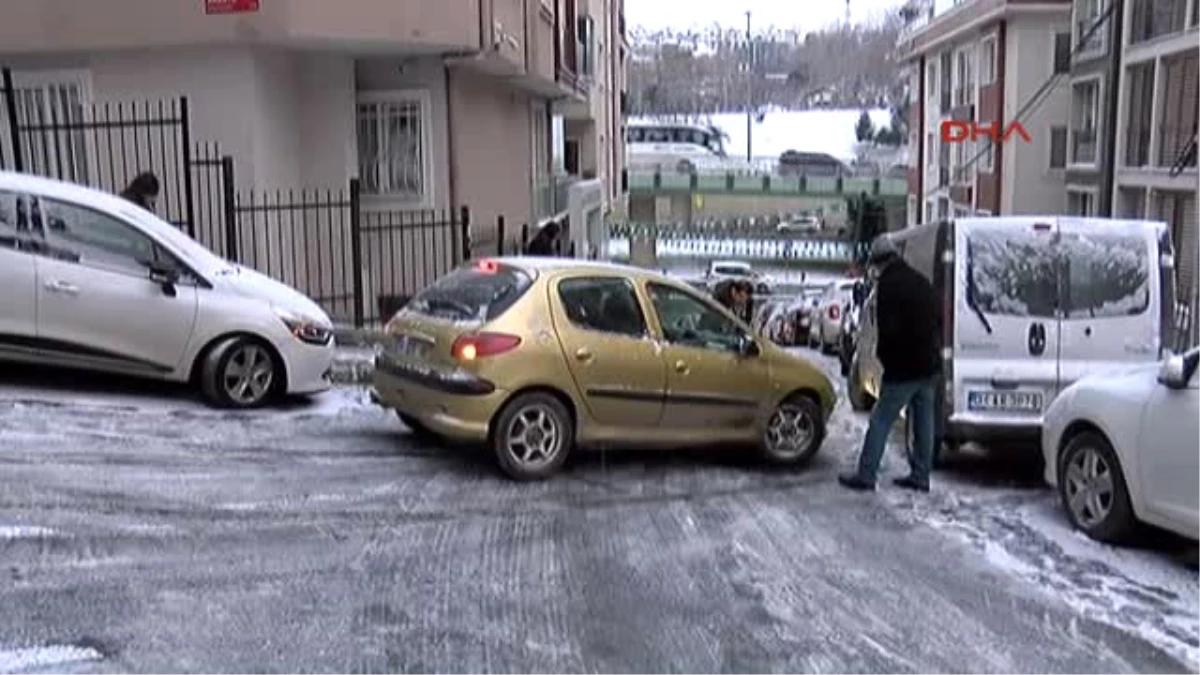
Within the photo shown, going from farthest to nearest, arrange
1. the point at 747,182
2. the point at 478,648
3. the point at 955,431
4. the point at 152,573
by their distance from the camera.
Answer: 1. the point at 747,182
2. the point at 955,431
3. the point at 152,573
4. the point at 478,648

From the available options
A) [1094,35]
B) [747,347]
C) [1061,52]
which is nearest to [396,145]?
[747,347]

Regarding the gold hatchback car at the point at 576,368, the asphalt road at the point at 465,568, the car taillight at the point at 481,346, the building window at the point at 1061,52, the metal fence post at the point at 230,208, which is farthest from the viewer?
the building window at the point at 1061,52

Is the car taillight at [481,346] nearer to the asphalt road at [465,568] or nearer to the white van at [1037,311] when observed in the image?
the asphalt road at [465,568]

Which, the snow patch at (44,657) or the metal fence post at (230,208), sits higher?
the metal fence post at (230,208)

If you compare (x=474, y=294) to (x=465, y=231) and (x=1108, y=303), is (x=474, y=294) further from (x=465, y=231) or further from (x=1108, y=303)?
(x=465, y=231)

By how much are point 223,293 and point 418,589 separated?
4.92m

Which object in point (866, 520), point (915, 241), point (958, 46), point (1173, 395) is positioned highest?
point (958, 46)

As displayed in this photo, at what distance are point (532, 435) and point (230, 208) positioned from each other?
248 inches

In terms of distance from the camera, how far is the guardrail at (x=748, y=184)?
71.1 meters

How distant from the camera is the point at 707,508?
811cm

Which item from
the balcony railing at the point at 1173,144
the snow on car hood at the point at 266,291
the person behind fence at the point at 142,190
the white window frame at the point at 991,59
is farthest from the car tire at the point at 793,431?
the white window frame at the point at 991,59

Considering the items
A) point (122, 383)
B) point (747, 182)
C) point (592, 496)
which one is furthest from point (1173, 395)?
point (747, 182)

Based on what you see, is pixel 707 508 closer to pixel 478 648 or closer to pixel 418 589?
pixel 418 589

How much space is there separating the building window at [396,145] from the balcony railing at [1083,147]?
2590 cm
